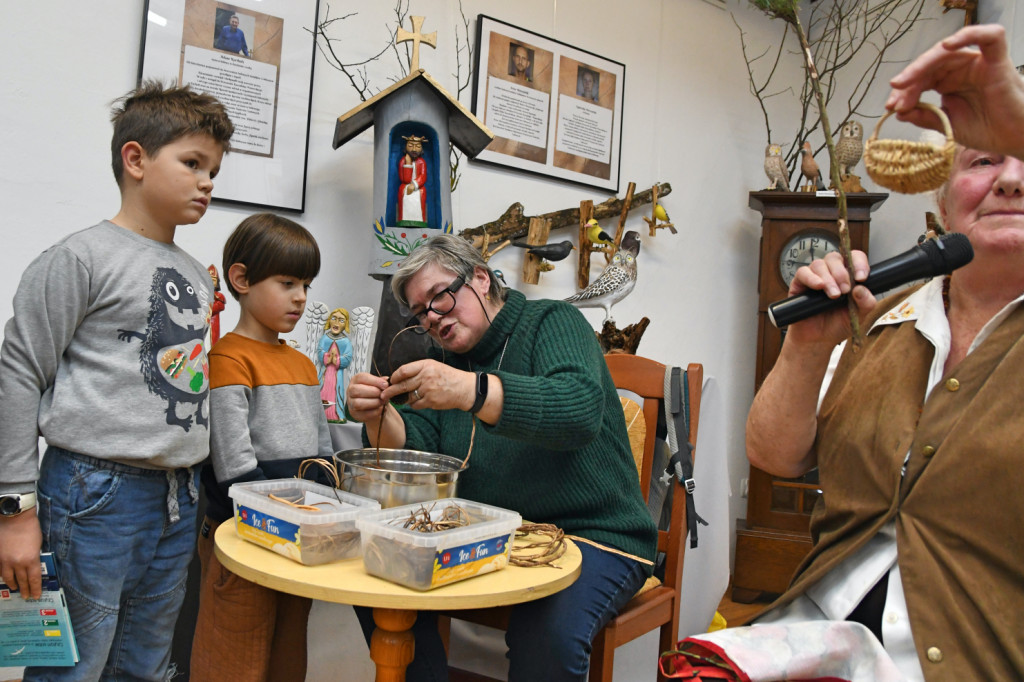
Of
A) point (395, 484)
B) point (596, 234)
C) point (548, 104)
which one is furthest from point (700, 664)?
point (548, 104)

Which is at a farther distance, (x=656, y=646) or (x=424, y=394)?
(x=656, y=646)

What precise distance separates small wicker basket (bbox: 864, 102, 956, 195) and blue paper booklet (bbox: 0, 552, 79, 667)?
1.30 m

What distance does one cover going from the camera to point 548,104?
2887 millimetres

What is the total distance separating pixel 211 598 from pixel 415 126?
4.51ft

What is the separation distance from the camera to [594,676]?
1389 mm

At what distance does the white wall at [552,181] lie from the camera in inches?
73.5

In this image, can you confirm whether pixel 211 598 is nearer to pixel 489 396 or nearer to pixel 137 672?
pixel 137 672

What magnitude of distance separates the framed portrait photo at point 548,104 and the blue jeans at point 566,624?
5.86 ft

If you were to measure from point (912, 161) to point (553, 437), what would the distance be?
75 centimetres

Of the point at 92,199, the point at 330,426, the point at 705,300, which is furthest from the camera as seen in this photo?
the point at 705,300

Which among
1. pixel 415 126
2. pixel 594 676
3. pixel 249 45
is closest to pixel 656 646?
pixel 594 676

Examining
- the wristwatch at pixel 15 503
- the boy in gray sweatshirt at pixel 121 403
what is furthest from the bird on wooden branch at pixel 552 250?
the wristwatch at pixel 15 503

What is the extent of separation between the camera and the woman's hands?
1228 millimetres

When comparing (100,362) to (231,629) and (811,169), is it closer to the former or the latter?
(231,629)
